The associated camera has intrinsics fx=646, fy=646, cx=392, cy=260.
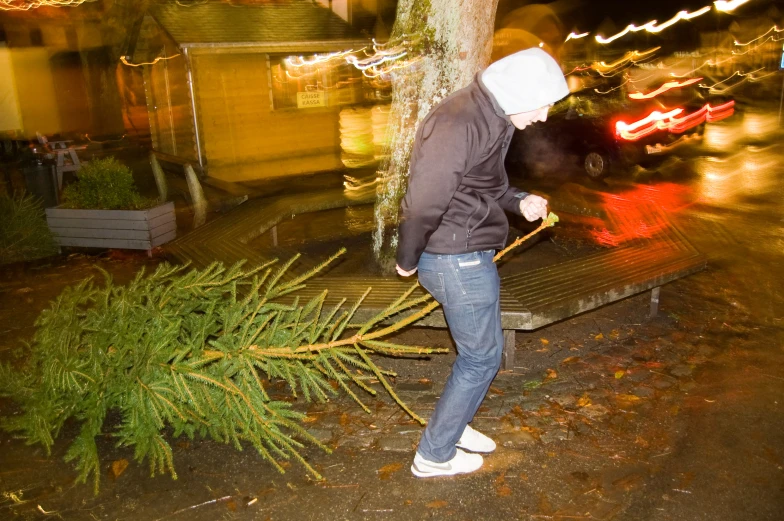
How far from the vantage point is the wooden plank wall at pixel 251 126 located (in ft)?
44.6

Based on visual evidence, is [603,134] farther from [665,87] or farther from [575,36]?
[575,36]

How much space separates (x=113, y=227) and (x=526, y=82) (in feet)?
→ 21.3

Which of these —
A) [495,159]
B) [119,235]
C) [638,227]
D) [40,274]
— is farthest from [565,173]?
[495,159]

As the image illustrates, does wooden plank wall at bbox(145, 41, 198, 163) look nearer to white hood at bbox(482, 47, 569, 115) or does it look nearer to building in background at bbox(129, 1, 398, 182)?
building in background at bbox(129, 1, 398, 182)

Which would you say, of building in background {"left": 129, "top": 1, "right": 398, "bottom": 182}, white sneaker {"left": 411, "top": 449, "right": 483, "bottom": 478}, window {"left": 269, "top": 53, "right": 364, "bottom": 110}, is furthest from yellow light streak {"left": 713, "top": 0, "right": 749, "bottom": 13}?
white sneaker {"left": 411, "top": 449, "right": 483, "bottom": 478}

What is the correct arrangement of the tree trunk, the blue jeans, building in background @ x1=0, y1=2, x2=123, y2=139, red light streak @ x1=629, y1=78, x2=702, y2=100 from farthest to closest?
1. building in background @ x1=0, y1=2, x2=123, y2=139
2. red light streak @ x1=629, y1=78, x2=702, y2=100
3. the tree trunk
4. the blue jeans

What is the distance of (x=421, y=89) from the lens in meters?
5.67

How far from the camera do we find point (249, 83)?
14117 millimetres

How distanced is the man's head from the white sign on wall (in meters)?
12.8

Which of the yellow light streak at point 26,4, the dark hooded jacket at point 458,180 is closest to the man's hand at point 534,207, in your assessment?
the dark hooded jacket at point 458,180

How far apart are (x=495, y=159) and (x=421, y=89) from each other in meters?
2.87

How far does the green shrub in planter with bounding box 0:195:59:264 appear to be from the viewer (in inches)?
305

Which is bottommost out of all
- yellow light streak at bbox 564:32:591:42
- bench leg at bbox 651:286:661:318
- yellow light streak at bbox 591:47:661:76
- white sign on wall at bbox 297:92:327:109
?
bench leg at bbox 651:286:661:318

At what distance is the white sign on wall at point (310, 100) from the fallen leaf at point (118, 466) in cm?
1227
